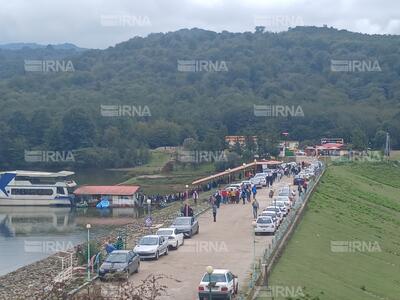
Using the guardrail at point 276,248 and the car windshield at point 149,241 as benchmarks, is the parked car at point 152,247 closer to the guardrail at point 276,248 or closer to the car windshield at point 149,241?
the car windshield at point 149,241

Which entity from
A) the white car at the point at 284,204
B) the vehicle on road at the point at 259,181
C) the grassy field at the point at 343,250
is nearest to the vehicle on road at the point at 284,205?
the white car at the point at 284,204

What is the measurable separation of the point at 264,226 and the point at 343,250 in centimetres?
405

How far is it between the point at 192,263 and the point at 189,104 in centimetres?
13351

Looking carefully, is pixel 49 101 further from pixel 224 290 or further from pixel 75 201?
pixel 224 290

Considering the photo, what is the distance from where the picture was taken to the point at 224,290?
81.0ft

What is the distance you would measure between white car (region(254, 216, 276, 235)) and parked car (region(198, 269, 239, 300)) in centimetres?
1298

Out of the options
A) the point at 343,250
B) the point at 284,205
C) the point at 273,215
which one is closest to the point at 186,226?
the point at 273,215

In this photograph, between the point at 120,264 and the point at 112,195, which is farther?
the point at 112,195

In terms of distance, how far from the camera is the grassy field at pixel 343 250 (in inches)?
1169

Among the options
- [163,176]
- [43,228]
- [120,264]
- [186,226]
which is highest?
[120,264]

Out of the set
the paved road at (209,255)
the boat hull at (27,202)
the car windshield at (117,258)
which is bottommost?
the boat hull at (27,202)

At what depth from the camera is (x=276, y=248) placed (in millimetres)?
33375

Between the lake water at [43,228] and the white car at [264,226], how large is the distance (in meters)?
13.8

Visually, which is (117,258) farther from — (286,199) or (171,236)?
(286,199)
